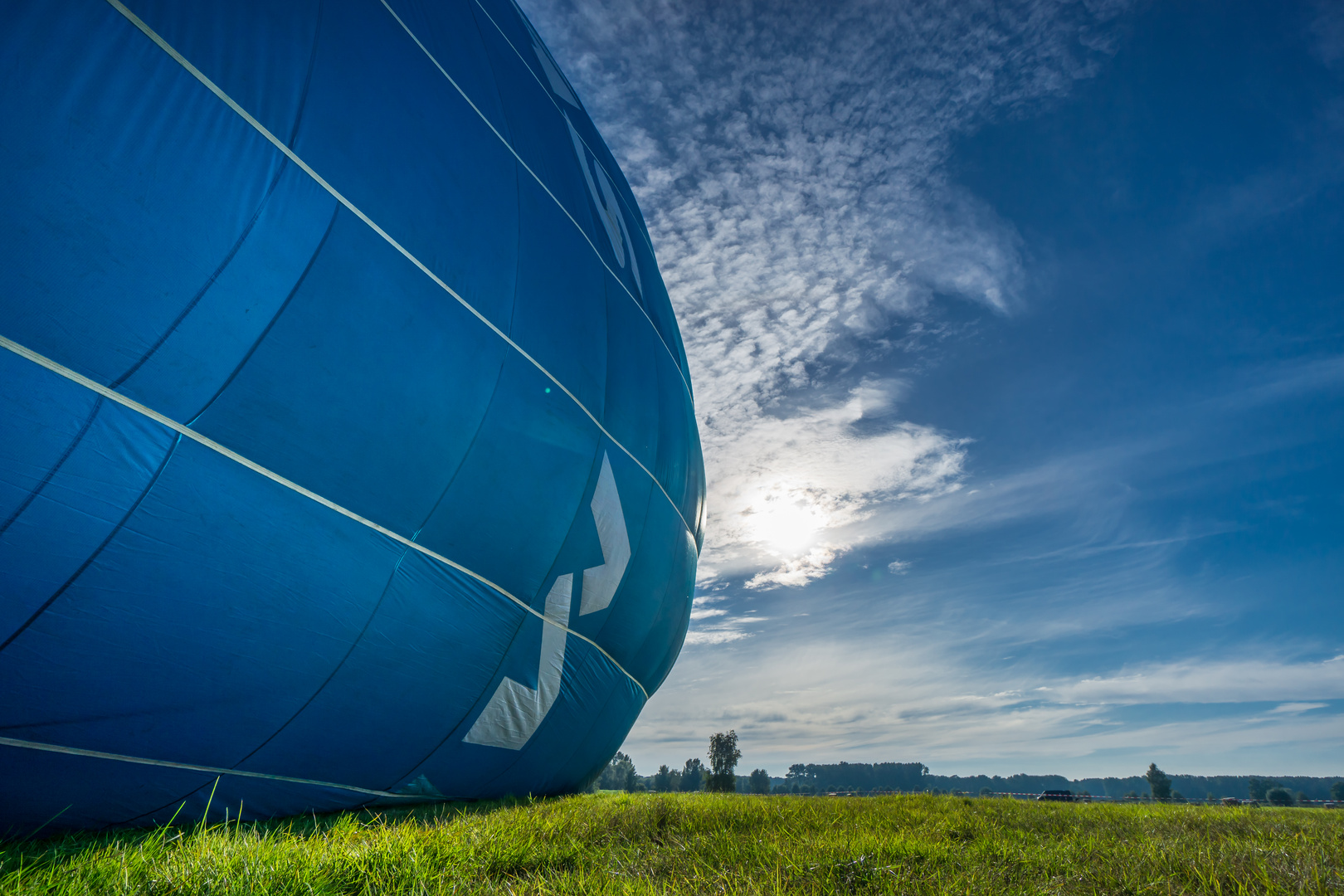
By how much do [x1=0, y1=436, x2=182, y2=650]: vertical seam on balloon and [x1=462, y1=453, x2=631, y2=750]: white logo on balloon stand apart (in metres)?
2.69

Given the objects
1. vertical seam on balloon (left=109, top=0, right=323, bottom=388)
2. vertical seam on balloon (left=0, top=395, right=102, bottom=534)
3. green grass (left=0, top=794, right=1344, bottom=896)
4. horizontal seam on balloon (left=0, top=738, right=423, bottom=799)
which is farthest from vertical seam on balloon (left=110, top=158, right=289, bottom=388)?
green grass (left=0, top=794, right=1344, bottom=896)

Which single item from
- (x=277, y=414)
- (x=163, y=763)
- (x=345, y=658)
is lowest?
(x=163, y=763)

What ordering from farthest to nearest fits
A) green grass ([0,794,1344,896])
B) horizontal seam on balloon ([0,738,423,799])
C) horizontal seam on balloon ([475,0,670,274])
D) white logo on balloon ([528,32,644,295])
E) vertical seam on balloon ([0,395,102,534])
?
white logo on balloon ([528,32,644,295])
horizontal seam on balloon ([475,0,670,274])
horizontal seam on balloon ([0,738,423,799])
vertical seam on balloon ([0,395,102,534])
green grass ([0,794,1344,896])

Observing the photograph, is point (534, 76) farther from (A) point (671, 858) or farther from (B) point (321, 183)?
(A) point (671, 858)

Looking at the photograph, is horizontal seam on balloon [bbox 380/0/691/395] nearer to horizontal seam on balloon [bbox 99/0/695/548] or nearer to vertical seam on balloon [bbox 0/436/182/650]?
horizontal seam on balloon [bbox 99/0/695/548]

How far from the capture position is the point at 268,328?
3371mm

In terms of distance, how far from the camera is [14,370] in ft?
8.93

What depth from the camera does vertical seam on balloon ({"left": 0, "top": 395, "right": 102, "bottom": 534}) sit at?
9.05ft

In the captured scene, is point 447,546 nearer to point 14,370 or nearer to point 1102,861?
point 14,370

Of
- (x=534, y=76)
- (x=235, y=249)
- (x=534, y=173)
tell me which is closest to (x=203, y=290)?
(x=235, y=249)

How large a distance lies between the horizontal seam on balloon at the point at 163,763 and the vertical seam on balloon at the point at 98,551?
514 mm

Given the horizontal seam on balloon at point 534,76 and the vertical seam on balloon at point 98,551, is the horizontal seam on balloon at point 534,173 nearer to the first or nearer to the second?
the horizontal seam on balloon at point 534,76

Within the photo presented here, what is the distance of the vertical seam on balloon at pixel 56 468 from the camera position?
2758 mm

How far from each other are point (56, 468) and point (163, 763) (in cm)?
161
